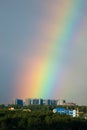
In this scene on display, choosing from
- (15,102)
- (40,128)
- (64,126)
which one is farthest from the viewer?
(15,102)

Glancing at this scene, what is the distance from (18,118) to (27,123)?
134 inches

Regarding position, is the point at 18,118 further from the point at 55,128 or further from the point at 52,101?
the point at 52,101

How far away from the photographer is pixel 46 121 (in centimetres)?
4112

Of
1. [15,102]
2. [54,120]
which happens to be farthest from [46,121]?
[15,102]

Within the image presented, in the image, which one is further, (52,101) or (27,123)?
(52,101)

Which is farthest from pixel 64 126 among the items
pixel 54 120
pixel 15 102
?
pixel 15 102

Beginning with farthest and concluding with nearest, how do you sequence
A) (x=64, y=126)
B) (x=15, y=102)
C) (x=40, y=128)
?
1. (x=15, y=102)
2. (x=64, y=126)
3. (x=40, y=128)

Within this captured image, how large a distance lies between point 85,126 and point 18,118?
7244 millimetres

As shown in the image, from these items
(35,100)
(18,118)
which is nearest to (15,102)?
(35,100)

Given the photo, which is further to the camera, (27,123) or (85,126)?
(85,126)

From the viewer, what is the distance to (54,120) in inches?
1634

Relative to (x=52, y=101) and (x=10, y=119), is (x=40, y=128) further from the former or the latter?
(x=52, y=101)

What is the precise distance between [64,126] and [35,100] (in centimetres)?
7897

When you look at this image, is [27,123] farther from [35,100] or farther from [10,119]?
[35,100]
